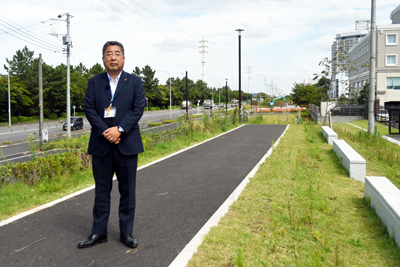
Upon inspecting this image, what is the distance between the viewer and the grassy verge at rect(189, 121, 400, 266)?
3.59 m

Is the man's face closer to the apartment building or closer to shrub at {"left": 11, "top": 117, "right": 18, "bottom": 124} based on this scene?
the apartment building

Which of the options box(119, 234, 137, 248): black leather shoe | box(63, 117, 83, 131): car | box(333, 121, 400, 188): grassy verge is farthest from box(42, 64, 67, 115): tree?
box(119, 234, 137, 248): black leather shoe

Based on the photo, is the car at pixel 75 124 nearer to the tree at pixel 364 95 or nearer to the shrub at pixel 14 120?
the shrub at pixel 14 120

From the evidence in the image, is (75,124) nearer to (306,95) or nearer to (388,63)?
(306,95)

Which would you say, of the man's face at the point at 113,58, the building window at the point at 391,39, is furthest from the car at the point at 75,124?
the building window at the point at 391,39

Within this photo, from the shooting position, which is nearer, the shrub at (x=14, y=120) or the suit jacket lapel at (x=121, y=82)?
the suit jacket lapel at (x=121, y=82)

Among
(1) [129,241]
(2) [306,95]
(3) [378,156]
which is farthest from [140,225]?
(2) [306,95]

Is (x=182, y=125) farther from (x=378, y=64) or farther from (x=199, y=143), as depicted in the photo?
(x=378, y=64)

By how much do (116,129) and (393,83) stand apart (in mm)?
51797

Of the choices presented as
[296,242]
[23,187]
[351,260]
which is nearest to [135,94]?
[296,242]

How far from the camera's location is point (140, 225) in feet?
15.2

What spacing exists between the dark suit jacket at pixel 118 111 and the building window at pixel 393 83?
51.2 meters

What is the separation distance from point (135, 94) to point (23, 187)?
3.72 m

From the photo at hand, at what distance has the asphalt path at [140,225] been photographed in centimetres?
367
